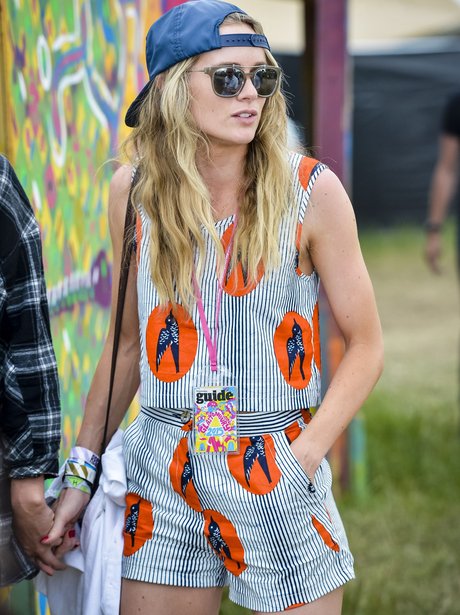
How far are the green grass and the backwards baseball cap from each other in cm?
→ 250

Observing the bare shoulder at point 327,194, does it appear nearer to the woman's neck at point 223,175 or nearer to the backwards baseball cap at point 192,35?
the woman's neck at point 223,175

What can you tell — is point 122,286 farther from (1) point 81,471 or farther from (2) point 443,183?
(2) point 443,183

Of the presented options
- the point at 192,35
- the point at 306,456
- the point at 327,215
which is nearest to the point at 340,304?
the point at 327,215

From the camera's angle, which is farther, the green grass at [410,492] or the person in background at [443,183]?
the person in background at [443,183]

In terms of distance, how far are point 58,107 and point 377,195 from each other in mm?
11279

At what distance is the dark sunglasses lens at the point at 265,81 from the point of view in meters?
2.39

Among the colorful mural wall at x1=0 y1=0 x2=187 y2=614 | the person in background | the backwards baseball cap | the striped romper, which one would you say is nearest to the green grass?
the person in background

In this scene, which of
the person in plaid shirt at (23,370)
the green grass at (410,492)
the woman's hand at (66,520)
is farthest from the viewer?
the green grass at (410,492)

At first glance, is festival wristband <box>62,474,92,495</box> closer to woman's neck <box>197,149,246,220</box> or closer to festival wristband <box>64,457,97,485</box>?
festival wristband <box>64,457,97,485</box>

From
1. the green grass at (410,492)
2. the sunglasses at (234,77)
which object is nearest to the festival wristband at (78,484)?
the sunglasses at (234,77)

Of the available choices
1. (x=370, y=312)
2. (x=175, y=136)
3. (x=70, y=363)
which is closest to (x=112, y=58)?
(x=70, y=363)

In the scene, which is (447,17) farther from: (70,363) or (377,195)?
(70,363)

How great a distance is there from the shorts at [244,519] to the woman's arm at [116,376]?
0.66 ft

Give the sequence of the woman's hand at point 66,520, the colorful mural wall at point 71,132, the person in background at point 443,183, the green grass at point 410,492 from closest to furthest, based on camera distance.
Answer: the woman's hand at point 66,520 → the colorful mural wall at point 71,132 → the green grass at point 410,492 → the person in background at point 443,183
